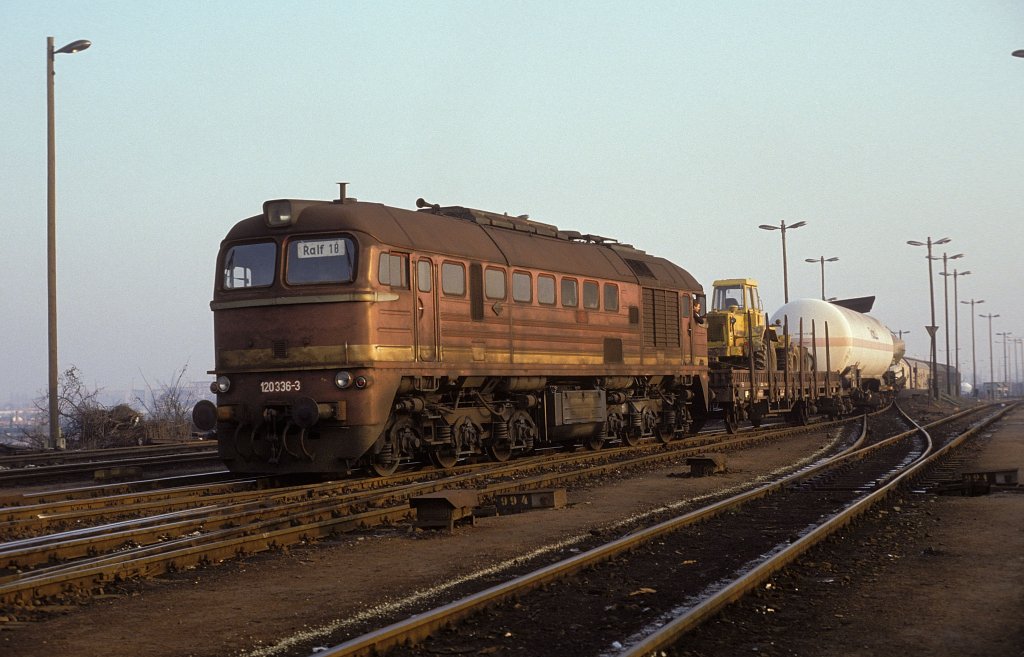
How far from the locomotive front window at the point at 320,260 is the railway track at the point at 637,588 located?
6.06 metres

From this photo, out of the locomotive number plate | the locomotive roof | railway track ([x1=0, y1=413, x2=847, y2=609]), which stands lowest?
railway track ([x1=0, y1=413, x2=847, y2=609])

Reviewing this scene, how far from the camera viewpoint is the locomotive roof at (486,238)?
618 inches

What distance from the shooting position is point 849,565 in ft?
30.9

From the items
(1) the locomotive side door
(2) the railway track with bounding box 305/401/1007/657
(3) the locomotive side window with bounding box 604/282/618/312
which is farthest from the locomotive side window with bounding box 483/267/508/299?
(2) the railway track with bounding box 305/401/1007/657

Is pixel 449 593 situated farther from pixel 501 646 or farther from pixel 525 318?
pixel 525 318

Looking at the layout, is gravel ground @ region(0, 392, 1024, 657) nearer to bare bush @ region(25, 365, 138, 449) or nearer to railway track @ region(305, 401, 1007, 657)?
railway track @ region(305, 401, 1007, 657)

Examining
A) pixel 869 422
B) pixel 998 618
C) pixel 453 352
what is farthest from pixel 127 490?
pixel 869 422

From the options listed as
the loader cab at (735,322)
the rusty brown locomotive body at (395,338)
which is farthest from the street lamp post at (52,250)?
the loader cab at (735,322)

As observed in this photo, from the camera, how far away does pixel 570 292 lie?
20.4 m

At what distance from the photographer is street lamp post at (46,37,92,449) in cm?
2352

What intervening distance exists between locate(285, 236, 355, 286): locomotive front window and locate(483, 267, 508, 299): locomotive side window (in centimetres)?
303

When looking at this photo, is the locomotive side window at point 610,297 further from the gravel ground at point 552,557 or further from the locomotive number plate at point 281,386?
the gravel ground at point 552,557

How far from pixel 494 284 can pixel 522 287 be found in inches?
33.1

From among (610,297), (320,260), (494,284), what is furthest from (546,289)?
(320,260)
